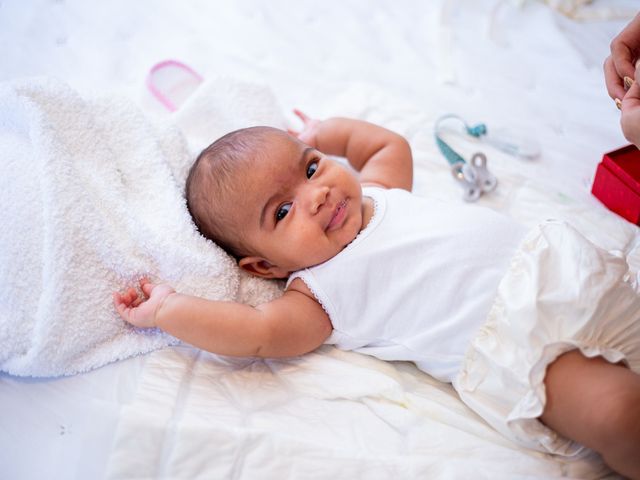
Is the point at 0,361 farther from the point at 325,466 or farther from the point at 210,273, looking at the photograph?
the point at 325,466

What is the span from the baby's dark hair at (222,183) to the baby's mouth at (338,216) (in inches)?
6.1

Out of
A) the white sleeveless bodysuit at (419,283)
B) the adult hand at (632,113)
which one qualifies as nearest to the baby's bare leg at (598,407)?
the white sleeveless bodysuit at (419,283)

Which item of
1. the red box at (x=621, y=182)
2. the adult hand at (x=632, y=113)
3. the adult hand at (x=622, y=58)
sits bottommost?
the red box at (x=621, y=182)

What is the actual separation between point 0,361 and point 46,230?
8.6 inches

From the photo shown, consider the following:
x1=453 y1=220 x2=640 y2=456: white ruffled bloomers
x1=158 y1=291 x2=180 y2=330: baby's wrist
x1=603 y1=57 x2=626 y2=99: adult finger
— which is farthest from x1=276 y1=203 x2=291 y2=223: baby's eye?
x1=603 y1=57 x2=626 y2=99: adult finger

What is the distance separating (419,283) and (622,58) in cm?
57

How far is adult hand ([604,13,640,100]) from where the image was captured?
3.51ft

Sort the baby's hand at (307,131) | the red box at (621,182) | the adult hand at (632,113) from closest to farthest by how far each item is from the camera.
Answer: the adult hand at (632,113) → the red box at (621,182) → the baby's hand at (307,131)

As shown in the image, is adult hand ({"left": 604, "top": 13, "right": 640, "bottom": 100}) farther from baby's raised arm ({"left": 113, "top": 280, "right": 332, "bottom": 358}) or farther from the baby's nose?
baby's raised arm ({"left": 113, "top": 280, "right": 332, "bottom": 358})

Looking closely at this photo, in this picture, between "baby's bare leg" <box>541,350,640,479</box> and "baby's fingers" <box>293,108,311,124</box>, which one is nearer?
"baby's bare leg" <box>541,350,640,479</box>

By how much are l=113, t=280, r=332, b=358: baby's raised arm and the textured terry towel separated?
50mm

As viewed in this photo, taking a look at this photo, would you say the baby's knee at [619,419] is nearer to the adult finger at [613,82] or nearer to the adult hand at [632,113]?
the adult hand at [632,113]

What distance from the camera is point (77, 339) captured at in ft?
3.10

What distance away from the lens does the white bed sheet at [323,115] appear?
2.84 feet
